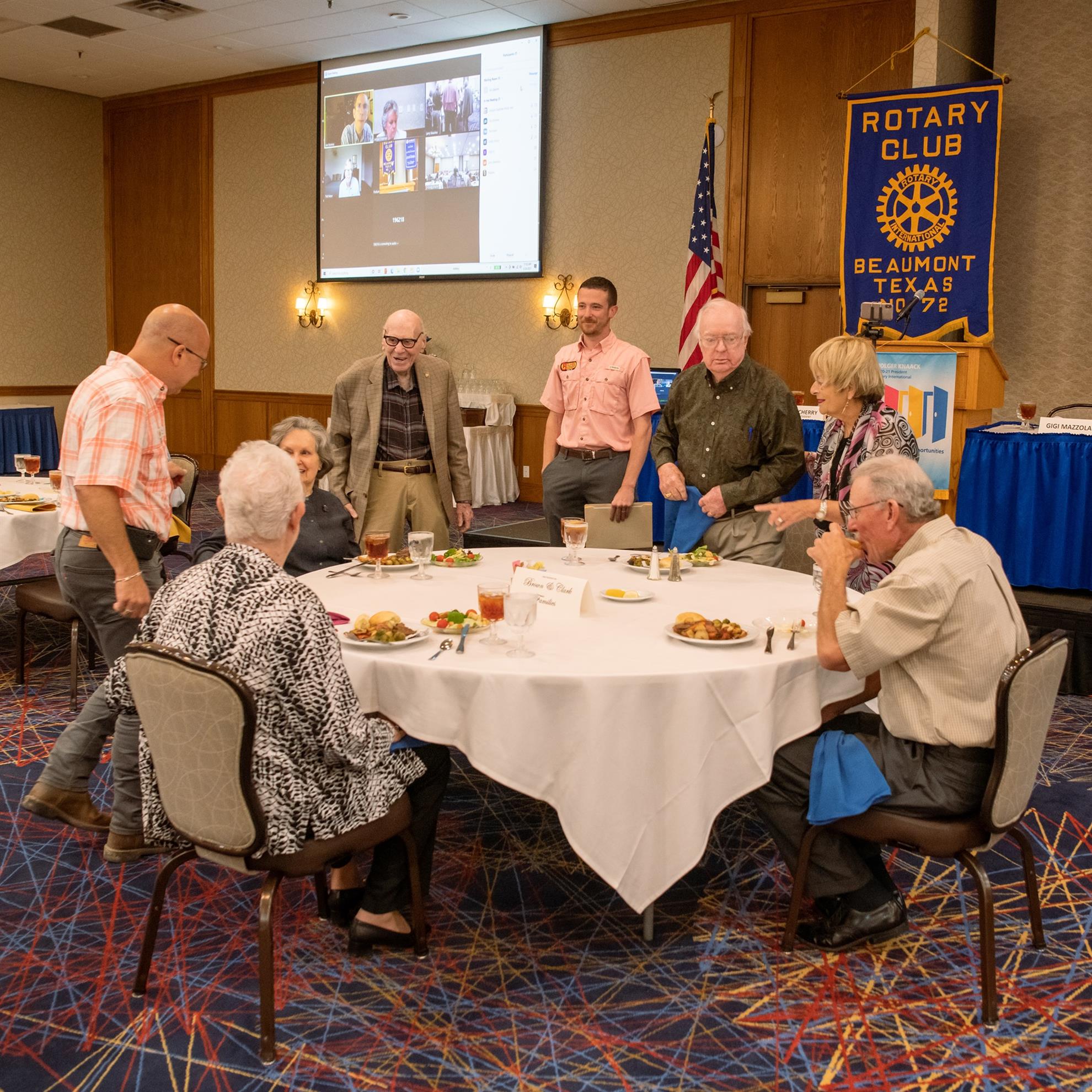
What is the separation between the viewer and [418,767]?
254cm

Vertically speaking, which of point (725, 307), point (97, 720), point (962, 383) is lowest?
point (97, 720)

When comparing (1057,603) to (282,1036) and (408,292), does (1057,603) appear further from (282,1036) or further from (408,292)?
(408,292)

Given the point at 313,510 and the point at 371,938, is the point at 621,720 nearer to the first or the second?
the point at 371,938

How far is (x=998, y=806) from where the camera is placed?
2.35 metres

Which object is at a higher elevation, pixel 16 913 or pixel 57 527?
pixel 57 527

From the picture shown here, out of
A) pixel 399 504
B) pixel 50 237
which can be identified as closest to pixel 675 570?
pixel 399 504

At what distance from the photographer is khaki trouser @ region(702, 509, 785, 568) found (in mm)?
3863

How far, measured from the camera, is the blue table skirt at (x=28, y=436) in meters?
10.5

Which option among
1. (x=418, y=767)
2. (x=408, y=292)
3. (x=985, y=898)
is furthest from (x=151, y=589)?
(x=408, y=292)

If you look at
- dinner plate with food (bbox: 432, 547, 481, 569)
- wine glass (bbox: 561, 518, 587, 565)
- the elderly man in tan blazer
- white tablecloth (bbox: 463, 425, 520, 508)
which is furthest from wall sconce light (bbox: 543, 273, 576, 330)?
wine glass (bbox: 561, 518, 587, 565)

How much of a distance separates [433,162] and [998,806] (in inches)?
351

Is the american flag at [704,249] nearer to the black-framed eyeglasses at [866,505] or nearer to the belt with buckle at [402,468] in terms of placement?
the belt with buckle at [402,468]

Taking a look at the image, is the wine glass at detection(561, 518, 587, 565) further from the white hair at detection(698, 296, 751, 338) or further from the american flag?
the american flag

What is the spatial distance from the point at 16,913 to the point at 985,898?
7.60 ft
